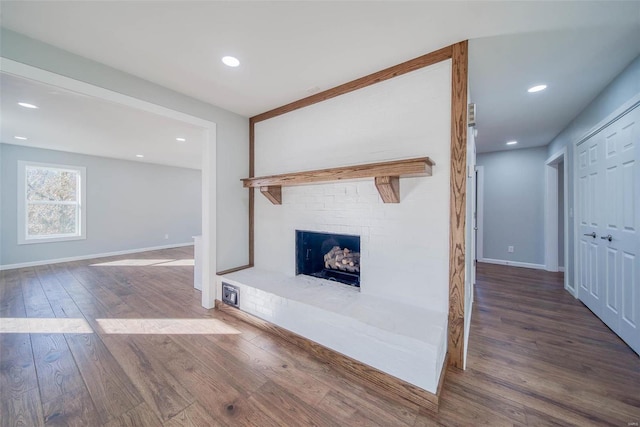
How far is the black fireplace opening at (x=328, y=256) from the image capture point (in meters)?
2.56

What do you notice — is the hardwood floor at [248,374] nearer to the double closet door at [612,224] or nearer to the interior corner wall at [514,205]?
the double closet door at [612,224]

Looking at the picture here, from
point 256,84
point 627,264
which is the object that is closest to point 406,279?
point 627,264

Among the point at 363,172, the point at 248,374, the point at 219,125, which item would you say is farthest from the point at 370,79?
the point at 248,374

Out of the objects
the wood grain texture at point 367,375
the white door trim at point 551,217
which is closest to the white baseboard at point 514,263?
the white door trim at point 551,217

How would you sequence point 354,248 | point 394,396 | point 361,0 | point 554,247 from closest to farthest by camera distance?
point 361,0 < point 394,396 < point 354,248 < point 554,247

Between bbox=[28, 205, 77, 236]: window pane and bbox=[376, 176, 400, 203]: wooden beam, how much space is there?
6.77 meters

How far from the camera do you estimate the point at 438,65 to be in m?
1.85

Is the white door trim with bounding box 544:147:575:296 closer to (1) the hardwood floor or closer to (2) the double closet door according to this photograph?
(2) the double closet door

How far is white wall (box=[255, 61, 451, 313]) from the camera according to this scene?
6.08 ft

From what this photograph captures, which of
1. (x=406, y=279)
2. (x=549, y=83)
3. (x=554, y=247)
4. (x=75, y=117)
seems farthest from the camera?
(x=554, y=247)

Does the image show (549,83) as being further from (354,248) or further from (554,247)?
(554,247)

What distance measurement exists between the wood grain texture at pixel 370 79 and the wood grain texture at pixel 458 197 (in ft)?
0.42

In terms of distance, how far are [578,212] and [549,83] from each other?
1813 mm

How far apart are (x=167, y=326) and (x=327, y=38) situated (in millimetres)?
2962
